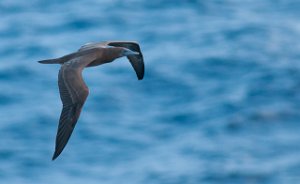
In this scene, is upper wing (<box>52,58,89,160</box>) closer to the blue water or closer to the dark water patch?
the blue water

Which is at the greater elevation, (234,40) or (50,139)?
(234,40)

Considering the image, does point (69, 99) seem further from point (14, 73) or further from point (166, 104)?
point (14, 73)

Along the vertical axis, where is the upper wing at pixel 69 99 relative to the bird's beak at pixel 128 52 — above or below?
below

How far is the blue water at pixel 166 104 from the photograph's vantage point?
23.3 metres

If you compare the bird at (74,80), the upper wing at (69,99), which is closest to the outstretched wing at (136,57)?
the bird at (74,80)

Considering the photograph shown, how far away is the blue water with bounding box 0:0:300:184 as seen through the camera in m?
23.3

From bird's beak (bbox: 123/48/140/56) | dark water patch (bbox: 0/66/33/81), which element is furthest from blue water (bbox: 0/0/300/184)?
bird's beak (bbox: 123/48/140/56)

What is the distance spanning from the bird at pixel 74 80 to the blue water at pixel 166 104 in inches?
340

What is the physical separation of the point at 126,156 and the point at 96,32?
4238 millimetres

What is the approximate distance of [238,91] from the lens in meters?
25.1

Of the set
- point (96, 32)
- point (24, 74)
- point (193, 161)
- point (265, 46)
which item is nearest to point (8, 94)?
point (24, 74)

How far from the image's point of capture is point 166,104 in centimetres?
2480

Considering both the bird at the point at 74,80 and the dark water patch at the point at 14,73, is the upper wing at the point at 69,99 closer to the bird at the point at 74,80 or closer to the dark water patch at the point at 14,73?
the bird at the point at 74,80

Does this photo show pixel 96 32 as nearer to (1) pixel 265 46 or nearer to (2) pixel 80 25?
(2) pixel 80 25
